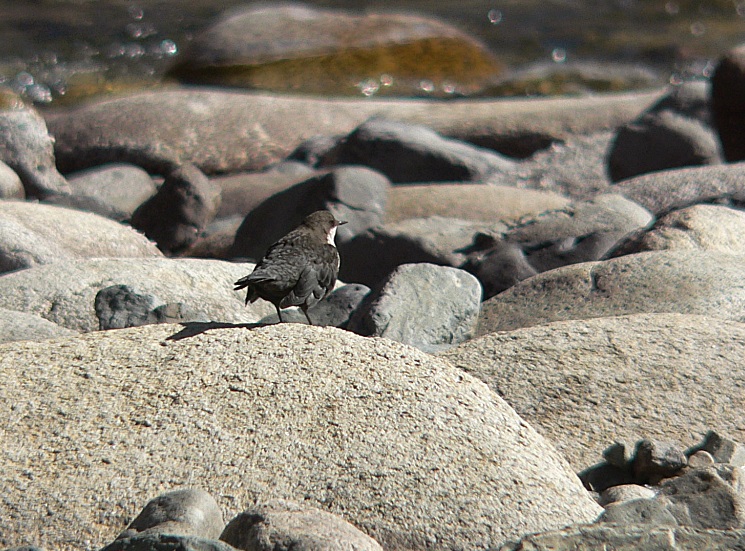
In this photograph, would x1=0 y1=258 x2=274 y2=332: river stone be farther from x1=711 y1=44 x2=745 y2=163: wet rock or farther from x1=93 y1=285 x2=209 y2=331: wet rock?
x1=711 y1=44 x2=745 y2=163: wet rock

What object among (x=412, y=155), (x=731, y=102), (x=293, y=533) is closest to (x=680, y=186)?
(x=731, y=102)

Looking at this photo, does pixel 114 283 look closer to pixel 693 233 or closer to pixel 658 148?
pixel 693 233

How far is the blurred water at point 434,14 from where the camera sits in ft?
57.0

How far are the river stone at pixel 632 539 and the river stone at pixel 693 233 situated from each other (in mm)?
3200

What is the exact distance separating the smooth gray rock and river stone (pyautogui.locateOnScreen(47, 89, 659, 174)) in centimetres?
578

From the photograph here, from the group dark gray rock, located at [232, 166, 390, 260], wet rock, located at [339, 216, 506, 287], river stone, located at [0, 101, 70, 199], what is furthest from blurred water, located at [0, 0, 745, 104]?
wet rock, located at [339, 216, 506, 287]

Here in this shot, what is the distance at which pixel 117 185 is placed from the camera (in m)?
9.62

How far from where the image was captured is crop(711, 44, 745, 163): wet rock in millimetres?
10250

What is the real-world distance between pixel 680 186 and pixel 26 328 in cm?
562

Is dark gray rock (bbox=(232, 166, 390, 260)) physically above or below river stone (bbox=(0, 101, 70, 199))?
above

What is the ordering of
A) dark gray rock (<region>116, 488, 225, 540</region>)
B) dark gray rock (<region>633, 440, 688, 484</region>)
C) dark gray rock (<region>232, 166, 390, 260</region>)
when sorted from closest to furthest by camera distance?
1. dark gray rock (<region>116, 488, 225, 540</region>)
2. dark gray rock (<region>633, 440, 688, 484</region>)
3. dark gray rock (<region>232, 166, 390, 260</region>)

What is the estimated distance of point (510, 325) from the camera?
5.50 m

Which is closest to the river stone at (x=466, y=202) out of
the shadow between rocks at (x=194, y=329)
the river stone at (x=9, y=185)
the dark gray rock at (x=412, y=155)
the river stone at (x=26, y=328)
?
the dark gray rock at (x=412, y=155)

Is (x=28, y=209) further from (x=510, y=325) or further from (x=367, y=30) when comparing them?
(x=367, y=30)
